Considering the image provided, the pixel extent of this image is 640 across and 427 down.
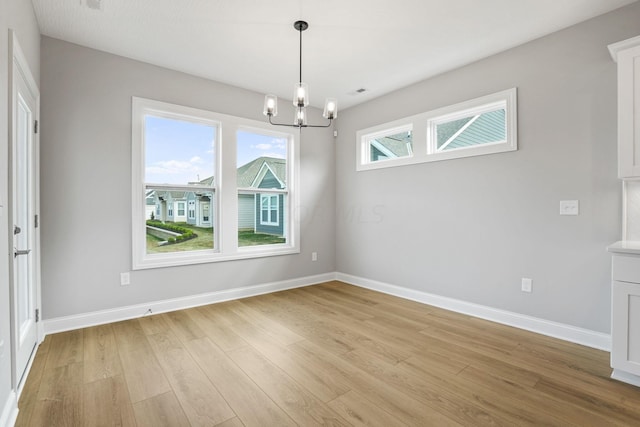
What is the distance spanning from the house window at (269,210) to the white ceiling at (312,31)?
65.5 inches

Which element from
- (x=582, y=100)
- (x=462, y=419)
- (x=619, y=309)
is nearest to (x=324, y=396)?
(x=462, y=419)

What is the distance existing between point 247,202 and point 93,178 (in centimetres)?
175

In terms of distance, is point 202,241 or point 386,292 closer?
point 202,241

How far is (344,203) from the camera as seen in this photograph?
490 centimetres

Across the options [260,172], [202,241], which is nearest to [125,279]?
[202,241]

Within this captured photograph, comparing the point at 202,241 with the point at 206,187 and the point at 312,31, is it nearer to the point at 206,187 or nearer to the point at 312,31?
the point at 206,187

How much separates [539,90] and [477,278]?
6.37 feet

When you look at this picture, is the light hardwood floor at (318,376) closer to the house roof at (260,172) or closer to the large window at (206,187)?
the large window at (206,187)

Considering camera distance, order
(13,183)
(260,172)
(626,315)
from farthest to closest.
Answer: (260,172) → (626,315) → (13,183)

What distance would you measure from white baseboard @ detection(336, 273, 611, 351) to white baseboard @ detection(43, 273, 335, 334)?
1418mm

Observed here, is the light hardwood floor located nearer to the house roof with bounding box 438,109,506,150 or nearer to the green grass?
the green grass

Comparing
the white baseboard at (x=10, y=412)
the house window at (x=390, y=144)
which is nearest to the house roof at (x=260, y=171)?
the house window at (x=390, y=144)

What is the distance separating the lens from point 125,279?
3225mm

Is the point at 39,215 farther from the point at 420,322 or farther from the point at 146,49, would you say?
the point at 420,322
